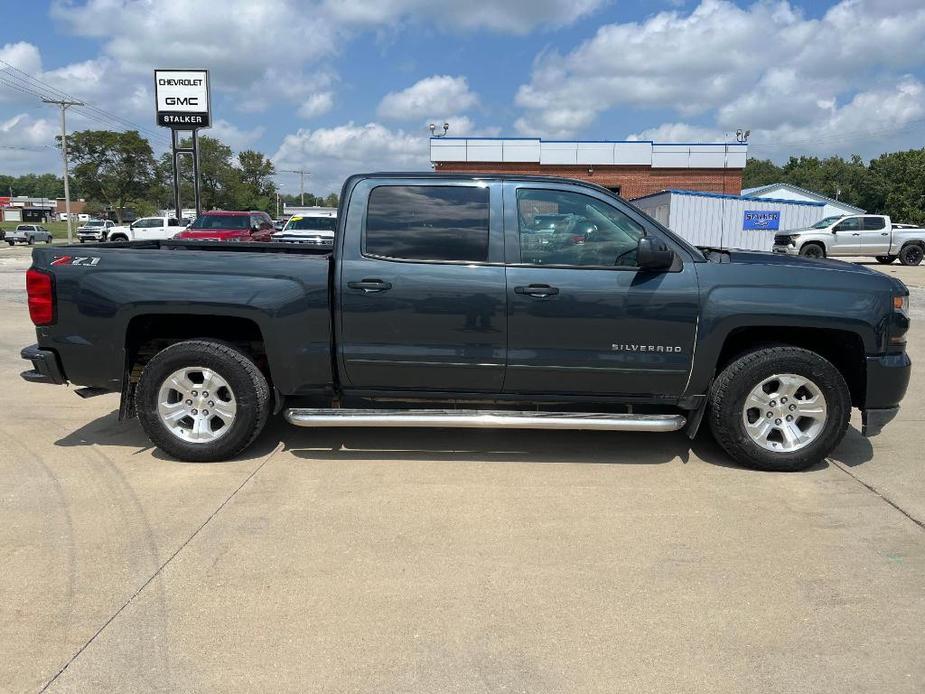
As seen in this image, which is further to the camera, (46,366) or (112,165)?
(112,165)

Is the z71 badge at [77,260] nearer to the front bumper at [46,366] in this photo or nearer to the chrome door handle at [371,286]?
the front bumper at [46,366]

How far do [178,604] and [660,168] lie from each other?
38653 millimetres

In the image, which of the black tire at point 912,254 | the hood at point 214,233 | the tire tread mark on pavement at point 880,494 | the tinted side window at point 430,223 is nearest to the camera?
the tire tread mark on pavement at point 880,494

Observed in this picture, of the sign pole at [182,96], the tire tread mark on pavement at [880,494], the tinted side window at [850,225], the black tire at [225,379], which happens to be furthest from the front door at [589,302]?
the sign pole at [182,96]

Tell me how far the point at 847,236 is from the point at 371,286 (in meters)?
25.2

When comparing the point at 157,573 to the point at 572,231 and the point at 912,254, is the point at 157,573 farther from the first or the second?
the point at 912,254

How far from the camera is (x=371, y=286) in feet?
15.0

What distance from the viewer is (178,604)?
124 inches

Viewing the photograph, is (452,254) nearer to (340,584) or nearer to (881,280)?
(340,584)

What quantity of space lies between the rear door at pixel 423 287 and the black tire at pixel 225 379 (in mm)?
612

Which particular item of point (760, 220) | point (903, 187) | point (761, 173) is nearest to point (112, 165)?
point (760, 220)

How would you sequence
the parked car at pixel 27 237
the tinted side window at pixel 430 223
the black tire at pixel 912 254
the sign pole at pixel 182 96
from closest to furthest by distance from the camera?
the tinted side window at pixel 430 223 < the black tire at pixel 912 254 < the sign pole at pixel 182 96 < the parked car at pixel 27 237

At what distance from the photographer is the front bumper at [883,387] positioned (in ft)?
15.1

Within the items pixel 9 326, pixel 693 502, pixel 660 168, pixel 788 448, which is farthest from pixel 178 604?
pixel 660 168
